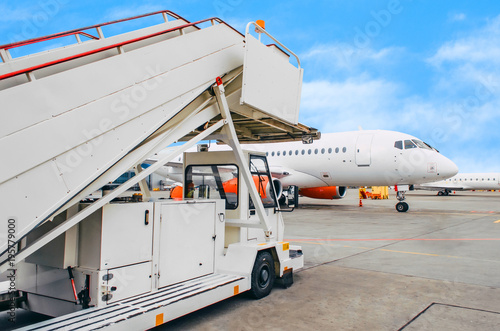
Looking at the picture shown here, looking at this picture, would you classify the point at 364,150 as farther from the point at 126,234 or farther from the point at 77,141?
the point at 77,141

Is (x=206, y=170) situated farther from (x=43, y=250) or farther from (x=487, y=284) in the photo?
(x=487, y=284)

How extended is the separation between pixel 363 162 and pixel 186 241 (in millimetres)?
14455

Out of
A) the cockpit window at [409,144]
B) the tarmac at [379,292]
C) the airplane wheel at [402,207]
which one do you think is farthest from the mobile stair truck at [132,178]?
the airplane wheel at [402,207]

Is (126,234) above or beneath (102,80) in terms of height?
beneath

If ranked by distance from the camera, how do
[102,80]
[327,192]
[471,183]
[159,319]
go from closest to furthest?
1. [102,80]
2. [159,319]
3. [327,192]
4. [471,183]

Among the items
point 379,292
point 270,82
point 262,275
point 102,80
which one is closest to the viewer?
point 102,80

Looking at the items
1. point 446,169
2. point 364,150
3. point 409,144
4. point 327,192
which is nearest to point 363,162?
point 364,150

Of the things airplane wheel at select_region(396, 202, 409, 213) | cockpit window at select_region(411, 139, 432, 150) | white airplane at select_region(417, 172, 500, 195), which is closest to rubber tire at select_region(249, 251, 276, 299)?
cockpit window at select_region(411, 139, 432, 150)

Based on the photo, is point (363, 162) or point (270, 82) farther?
point (363, 162)

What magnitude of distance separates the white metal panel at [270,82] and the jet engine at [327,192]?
53.1 ft

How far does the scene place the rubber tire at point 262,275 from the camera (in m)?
4.98

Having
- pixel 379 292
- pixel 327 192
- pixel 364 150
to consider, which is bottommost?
pixel 379 292

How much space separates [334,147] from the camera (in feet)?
60.5

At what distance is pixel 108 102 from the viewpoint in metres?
3.34
